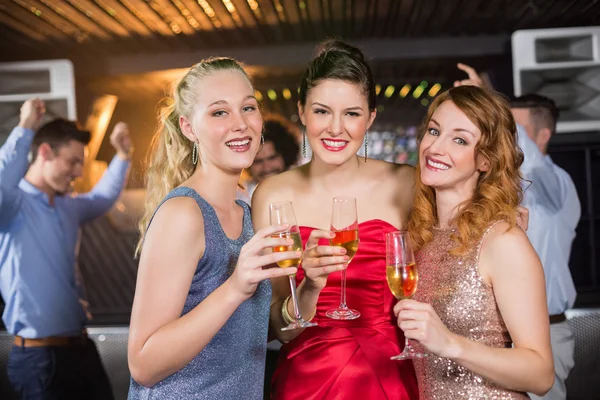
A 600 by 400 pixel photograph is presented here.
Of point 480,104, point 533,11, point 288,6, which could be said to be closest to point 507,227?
point 480,104

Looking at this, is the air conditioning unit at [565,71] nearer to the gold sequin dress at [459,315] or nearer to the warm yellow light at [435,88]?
the warm yellow light at [435,88]

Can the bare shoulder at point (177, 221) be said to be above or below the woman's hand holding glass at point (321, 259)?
above

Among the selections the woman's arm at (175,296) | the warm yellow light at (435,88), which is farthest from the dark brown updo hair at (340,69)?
the warm yellow light at (435,88)

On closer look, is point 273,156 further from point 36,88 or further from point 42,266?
point 36,88

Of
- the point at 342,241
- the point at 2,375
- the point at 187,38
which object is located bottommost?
the point at 2,375

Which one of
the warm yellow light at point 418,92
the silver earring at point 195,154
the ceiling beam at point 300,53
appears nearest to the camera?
the silver earring at point 195,154

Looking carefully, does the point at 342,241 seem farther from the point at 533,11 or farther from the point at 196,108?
the point at 533,11

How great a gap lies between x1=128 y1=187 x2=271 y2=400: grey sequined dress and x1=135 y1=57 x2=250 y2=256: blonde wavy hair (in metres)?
0.25

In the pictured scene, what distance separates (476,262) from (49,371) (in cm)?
285

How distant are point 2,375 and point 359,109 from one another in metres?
3.80

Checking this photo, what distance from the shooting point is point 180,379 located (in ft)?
5.58

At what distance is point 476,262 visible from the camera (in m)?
1.90

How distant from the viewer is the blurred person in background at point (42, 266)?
3.85 meters

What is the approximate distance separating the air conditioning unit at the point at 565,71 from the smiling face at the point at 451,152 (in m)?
4.15
